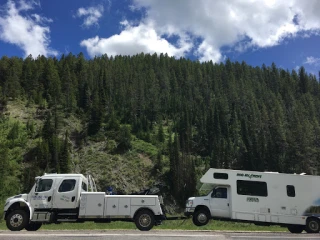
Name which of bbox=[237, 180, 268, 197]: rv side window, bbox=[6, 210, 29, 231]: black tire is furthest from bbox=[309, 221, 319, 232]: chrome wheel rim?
bbox=[6, 210, 29, 231]: black tire

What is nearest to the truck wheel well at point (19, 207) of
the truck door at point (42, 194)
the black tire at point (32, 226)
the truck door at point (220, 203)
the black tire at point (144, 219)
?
the truck door at point (42, 194)

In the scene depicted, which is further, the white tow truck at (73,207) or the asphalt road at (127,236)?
the white tow truck at (73,207)

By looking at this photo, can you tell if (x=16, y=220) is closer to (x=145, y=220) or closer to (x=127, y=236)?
(x=127, y=236)

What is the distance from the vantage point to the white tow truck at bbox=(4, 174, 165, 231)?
608 inches

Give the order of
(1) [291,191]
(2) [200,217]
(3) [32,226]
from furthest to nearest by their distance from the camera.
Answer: (1) [291,191], (2) [200,217], (3) [32,226]

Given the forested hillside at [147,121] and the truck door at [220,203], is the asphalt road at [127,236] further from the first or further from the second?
the forested hillside at [147,121]

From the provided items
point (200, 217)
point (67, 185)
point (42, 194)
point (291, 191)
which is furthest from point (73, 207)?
point (291, 191)

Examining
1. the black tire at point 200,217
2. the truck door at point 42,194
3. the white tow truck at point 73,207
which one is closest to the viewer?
the white tow truck at point 73,207

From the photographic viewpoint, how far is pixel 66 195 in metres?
15.9

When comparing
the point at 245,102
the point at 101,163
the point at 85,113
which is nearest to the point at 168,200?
the point at 101,163

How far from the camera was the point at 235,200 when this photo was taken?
19406mm

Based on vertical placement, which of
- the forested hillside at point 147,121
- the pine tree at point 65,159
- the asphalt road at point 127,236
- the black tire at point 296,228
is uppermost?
the forested hillside at point 147,121

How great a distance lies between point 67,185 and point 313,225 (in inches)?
592

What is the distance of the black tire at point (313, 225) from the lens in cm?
1933
